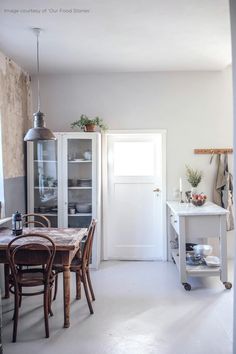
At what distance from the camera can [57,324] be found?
3.00 m

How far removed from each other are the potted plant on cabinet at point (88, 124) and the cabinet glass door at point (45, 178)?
432 millimetres

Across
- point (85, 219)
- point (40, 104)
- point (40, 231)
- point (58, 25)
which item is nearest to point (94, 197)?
point (85, 219)

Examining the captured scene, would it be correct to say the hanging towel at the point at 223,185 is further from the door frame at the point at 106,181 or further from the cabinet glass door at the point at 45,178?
the cabinet glass door at the point at 45,178

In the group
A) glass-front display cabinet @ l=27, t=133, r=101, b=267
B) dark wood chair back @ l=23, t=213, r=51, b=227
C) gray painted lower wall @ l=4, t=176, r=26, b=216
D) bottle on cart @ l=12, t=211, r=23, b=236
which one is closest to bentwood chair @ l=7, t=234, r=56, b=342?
bottle on cart @ l=12, t=211, r=23, b=236

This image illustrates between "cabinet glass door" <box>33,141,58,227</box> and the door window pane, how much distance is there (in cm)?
91

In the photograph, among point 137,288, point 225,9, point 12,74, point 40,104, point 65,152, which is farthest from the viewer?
point 40,104

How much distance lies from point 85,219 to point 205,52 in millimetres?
2630

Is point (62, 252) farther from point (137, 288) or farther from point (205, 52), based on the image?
point (205, 52)

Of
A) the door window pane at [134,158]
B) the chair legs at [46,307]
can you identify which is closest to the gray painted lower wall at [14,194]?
the door window pane at [134,158]

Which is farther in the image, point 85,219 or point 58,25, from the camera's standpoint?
→ point 85,219

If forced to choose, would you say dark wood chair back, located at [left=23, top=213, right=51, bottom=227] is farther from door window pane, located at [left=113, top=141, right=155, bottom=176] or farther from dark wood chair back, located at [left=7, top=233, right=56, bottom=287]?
door window pane, located at [left=113, top=141, right=155, bottom=176]

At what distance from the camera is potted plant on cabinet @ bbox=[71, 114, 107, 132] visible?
461 centimetres

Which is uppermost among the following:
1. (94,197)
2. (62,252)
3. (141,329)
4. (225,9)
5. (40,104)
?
(225,9)

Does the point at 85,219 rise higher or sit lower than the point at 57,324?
higher
